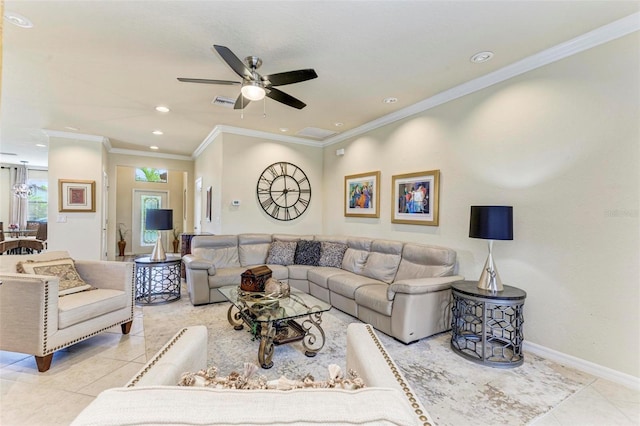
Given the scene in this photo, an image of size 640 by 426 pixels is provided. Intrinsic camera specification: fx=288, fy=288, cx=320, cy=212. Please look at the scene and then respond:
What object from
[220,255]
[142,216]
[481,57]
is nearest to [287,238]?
[220,255]

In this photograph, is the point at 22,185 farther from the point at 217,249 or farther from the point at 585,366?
the point at 585,366

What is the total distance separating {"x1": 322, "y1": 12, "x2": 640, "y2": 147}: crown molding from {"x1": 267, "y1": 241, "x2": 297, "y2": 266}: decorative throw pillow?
8.78 ft

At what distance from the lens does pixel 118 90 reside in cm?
352

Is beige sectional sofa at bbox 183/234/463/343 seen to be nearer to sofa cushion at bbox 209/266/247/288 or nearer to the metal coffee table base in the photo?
sofa cushion at bbox 209/266/247/288

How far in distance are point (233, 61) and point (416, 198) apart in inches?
112

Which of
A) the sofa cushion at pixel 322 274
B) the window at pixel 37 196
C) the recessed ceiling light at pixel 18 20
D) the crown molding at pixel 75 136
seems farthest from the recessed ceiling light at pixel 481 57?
the window at pixel 37 196

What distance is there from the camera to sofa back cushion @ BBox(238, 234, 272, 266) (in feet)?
15.6

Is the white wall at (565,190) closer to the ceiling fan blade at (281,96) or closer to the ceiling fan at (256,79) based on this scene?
the ceiling fan blade at (281,96)

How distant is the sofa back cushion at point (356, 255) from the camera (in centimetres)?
427

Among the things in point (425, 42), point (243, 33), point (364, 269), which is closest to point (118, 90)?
point (243, 33)

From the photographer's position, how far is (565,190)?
2.60m

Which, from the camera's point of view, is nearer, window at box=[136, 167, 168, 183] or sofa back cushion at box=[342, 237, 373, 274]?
sofa back cushion at box=[342, 237, 373, 274]

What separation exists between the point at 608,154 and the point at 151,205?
993 centimetres

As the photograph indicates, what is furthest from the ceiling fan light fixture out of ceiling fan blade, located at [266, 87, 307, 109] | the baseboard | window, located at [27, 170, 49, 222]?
window, located at [27, 170, 49, 222]
